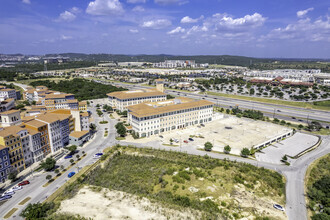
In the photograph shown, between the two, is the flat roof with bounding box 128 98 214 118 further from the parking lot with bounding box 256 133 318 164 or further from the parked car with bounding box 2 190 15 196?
the parked car with bounding box 2 190 15 196

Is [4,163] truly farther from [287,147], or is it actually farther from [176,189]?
[287,147]

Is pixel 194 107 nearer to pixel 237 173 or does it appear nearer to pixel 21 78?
pixel 237 173

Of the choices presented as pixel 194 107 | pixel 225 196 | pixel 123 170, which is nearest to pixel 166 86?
pixel 194 107

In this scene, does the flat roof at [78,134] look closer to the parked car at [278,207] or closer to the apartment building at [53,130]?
the apartment building at [53,130]

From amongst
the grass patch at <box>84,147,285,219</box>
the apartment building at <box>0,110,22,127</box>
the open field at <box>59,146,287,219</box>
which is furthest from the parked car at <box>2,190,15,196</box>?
the apartment building at <box>0,110,22,127</box>

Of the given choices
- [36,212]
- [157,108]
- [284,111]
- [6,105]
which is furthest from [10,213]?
[284,111]
